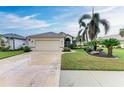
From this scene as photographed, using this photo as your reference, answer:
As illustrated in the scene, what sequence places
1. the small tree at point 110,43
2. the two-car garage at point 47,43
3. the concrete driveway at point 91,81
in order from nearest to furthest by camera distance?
the concrete driveway at point 91,81
the small tree at point 110,43
the two-car garage at point 47,43

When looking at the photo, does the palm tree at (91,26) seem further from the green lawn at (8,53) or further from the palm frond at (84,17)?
the green lawn at (8,53)

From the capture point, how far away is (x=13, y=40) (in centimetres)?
1590

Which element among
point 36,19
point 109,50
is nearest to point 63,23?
point 36,19

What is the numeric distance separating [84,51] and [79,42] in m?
0.91

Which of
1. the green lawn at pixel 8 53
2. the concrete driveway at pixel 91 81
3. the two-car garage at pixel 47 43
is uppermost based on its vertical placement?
the two-car garage at pixel 47 43

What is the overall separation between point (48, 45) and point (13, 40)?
3311 mm

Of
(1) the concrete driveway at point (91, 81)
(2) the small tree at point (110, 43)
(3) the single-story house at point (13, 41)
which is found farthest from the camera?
(3) the single-story house at point (13, 41)

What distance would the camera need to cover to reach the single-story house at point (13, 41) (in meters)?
14.5

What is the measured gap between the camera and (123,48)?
11297mm

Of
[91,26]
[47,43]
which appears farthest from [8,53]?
[91,26]

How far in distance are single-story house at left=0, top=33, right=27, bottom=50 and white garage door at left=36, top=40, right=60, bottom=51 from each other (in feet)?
5.90

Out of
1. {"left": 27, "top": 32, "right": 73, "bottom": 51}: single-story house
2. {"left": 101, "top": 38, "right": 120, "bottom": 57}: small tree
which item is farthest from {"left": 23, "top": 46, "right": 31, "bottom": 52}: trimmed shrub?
{"left": 101, "top": 38, "right": 120, "bottom": 57}: small tree

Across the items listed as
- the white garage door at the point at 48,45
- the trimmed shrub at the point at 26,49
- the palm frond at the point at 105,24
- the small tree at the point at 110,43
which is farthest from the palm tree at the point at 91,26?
the trimmed shrub at the point at 26,49
